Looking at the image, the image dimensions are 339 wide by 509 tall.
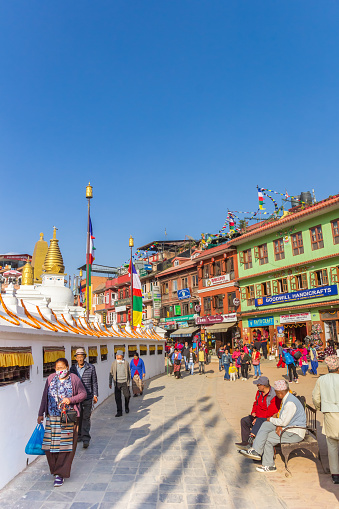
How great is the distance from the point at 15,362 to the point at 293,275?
25.5 meters

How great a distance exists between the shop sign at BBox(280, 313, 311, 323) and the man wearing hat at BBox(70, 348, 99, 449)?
73.3ft

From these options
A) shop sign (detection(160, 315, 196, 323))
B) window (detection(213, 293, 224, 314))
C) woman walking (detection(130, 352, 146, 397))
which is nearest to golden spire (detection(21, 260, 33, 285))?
woman walking (detection(130, 352, 146, 397))

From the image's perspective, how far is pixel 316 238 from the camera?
27.3 metres

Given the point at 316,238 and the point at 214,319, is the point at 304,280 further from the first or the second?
the point at 214,319

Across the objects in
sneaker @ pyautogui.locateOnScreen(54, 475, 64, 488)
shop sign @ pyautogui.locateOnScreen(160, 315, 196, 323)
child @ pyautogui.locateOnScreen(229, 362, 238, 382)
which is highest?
shop sign @ pyautogui.locateOnScreen(160, 315, 196, 323)

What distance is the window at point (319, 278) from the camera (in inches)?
1043

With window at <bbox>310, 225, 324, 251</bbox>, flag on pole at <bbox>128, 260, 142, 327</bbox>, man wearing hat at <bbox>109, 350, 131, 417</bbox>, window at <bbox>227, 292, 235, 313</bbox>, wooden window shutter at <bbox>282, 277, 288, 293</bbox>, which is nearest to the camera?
man wearing hat at <bbox>109, 350, 131, 417</bbox>

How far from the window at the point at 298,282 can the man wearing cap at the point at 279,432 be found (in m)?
23.0

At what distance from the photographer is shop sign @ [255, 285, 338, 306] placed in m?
25.6

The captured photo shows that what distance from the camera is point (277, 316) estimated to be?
3011 cm

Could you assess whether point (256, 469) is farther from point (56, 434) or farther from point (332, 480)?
point (56, 434)

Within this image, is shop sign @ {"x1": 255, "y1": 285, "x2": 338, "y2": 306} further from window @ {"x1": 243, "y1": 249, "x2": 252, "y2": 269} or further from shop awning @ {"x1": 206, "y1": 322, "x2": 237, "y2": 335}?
shop awning @ {"x1": 206, "y1": 322, "x2": 237, "y2": 335}

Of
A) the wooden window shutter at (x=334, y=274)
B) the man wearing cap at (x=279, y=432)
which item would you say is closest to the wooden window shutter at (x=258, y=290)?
the wooden window shutter at (x=334, y=274)

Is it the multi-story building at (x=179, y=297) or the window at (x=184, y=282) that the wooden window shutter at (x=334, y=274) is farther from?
the window at (x=184, y=282)
